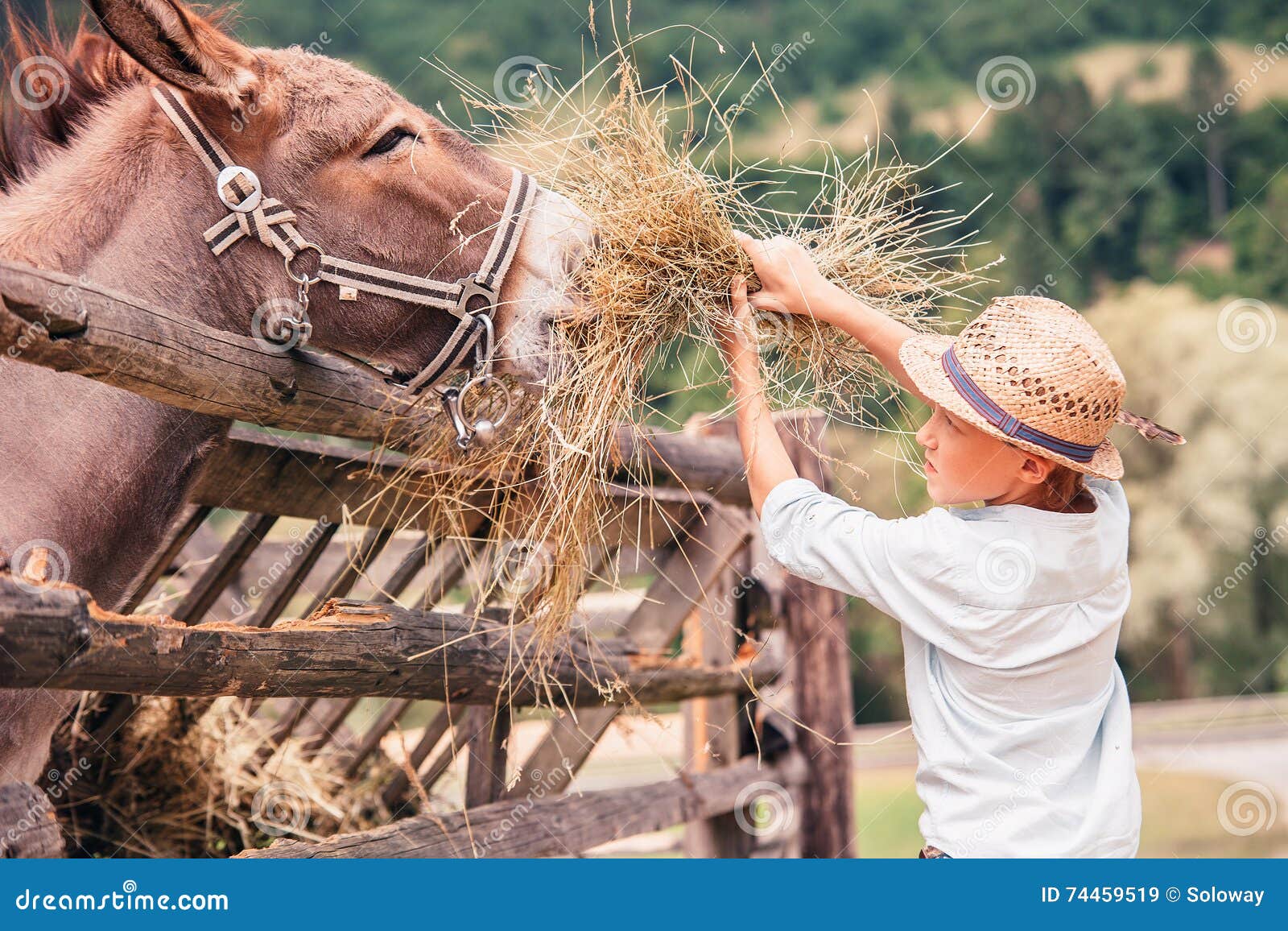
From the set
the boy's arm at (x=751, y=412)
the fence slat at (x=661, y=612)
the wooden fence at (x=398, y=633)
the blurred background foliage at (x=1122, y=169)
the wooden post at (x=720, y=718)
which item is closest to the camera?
the wooden fence at (x=398, y=633)

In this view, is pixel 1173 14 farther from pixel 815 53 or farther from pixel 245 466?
pixel 245 466

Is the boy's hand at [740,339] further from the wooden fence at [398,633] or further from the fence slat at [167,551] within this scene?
the fence slat at [167,551]

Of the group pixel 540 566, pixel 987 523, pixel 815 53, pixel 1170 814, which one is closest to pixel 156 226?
pixel 540 566

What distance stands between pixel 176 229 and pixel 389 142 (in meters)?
0.48

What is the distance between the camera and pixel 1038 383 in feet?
5.79

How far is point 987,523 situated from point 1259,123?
44.5 metres

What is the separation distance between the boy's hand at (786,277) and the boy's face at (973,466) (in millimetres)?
371

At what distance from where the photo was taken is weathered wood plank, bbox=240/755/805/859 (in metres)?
2.29

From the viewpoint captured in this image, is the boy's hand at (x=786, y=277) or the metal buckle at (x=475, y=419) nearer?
the boy's hand at (x=786, y=277)

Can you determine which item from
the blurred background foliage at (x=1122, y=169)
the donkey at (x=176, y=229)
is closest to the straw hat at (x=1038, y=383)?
the donkey at (x=176, y=229)

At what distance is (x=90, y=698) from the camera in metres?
3.06

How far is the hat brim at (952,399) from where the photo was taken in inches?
69.8

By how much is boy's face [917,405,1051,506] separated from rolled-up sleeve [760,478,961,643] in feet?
0.26
